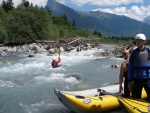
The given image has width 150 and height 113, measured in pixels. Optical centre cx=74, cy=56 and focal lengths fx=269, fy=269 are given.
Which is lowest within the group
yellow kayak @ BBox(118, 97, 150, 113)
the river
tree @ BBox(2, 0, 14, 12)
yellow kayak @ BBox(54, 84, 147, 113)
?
the river

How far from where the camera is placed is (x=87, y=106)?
22.7 feet

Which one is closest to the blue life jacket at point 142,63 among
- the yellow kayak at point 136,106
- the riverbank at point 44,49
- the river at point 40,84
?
the yellow kayak at point 136,106

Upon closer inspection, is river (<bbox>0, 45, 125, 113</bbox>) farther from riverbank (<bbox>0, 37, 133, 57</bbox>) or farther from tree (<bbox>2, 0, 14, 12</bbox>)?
tree (<bbox>2, 0, 14, 12</bbox>)

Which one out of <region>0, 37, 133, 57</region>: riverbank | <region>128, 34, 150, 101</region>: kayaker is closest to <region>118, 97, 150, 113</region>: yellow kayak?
<region>128, 34, 150, 101</region>: kayaker

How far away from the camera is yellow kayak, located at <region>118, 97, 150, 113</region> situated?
5771 millimetres

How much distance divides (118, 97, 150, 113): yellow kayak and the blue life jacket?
0.70 m

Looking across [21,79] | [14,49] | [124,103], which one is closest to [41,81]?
[21,79]

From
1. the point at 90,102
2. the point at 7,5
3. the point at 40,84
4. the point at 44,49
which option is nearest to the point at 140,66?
the point at 90,102

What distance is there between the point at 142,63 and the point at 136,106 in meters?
1.01

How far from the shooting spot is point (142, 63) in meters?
→ 5.54

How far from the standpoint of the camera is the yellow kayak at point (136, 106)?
5.77m

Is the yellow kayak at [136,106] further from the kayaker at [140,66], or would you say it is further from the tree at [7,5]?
the tree at [7,5]

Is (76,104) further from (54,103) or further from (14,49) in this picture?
(14,49)

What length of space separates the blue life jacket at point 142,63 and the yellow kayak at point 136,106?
2.29 feet
